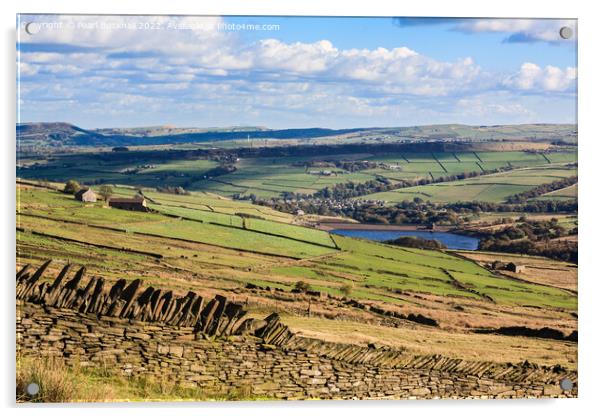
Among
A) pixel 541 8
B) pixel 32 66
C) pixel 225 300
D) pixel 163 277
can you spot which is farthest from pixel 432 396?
pixel 32 66

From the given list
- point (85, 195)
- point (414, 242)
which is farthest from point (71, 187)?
point (414, 242)

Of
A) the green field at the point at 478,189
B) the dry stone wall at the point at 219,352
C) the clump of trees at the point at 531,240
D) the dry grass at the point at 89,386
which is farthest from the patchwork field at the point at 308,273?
the dry grass at the point at 89,386

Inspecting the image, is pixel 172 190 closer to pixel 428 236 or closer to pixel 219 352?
pixel 219 352

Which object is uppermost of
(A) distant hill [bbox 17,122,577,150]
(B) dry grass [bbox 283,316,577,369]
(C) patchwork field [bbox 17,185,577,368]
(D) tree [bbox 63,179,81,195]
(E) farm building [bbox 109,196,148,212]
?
(A) distant hill [bbox 17,122,577,150]

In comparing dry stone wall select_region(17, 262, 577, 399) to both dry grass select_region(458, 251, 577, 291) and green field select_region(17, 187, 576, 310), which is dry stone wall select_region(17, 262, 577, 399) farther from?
dry grass select_region(458, 251, 577, 291)

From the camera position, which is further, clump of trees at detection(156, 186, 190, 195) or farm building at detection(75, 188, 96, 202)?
clump of trees at detection(156, 186, 190, 195)

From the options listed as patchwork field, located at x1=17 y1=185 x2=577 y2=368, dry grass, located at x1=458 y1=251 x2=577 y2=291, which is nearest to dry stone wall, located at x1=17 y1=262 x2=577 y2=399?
patchwork field, located at x1=17 y1=185 x2=577 y2=368

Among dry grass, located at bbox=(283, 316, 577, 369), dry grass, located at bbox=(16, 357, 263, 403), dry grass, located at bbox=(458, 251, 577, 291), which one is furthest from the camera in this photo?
dry grass, located at bbox=(458, 251, 577, 291)
